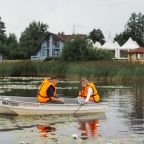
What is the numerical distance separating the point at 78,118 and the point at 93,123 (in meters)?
1.55

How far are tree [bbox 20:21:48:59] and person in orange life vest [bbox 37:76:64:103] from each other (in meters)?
92.0

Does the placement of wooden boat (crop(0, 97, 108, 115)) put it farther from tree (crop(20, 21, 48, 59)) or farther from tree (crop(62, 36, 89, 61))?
tree (crop(20, 21, 48, 59))

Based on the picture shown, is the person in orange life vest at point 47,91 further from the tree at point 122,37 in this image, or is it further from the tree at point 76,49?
the tree at point 122,37

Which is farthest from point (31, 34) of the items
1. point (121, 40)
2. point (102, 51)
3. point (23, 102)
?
point (23, 102)

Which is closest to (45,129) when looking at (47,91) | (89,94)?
(47,91)

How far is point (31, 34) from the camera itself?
136500 millimetres

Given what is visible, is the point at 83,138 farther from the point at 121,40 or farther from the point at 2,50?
the point at 121,40

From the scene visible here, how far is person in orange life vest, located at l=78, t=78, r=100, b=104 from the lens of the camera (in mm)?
23359

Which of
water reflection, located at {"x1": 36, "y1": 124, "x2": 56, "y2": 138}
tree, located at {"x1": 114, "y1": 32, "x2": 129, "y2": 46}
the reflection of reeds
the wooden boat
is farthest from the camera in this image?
tree, located at {"x1": 114, "y1": 32, "x2": 129, "y2": 46}

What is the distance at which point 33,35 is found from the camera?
13688 cm

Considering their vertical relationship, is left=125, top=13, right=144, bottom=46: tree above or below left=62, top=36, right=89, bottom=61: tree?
above

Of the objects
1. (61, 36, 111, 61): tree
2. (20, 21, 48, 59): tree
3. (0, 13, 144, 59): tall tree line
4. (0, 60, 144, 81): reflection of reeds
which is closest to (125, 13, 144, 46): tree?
(0, 13, 144, 59): tall tree line

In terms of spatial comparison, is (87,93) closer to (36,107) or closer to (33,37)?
(36,107)

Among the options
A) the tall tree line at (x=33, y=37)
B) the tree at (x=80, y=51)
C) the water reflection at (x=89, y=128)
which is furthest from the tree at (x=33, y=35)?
the water reflection at (x=89, y=128)
